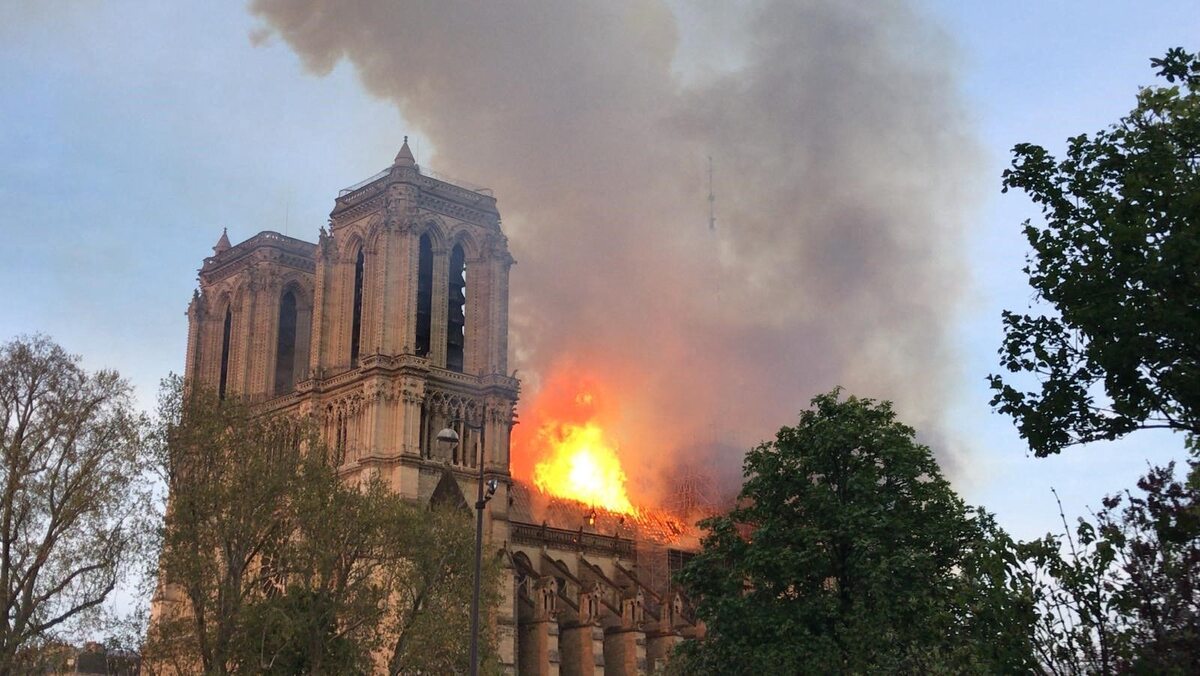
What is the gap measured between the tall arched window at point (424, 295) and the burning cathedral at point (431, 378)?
88mm

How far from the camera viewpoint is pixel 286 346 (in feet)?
298

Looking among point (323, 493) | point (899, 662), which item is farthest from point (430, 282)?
point (899, 662)

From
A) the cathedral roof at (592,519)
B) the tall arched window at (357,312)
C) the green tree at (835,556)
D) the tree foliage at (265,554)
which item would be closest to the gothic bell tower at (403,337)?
the tall arched window at (357,312)

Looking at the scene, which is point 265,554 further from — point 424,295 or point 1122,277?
point 424,295

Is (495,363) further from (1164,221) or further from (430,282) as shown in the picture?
(1164,221)

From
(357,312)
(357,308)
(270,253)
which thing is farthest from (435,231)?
(270,253)

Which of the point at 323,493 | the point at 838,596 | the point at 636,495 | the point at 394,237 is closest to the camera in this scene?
the point at 838,596

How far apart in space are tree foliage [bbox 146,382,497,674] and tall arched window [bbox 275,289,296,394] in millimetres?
43951

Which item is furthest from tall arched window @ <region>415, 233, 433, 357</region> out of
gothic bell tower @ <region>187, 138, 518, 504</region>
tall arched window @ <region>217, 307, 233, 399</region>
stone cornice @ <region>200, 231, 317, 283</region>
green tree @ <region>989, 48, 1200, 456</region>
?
green tree @ <region>989, 48, 1200, 456</region>

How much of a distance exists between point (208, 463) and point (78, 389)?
4516 mm

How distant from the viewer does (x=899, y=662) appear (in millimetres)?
31219

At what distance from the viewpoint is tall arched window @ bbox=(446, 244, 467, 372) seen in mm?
79688

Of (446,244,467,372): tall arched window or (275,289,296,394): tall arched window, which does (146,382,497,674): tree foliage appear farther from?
(275,289,296,394): tall arched window

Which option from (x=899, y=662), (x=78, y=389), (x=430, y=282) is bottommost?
(x=899, y=662)
